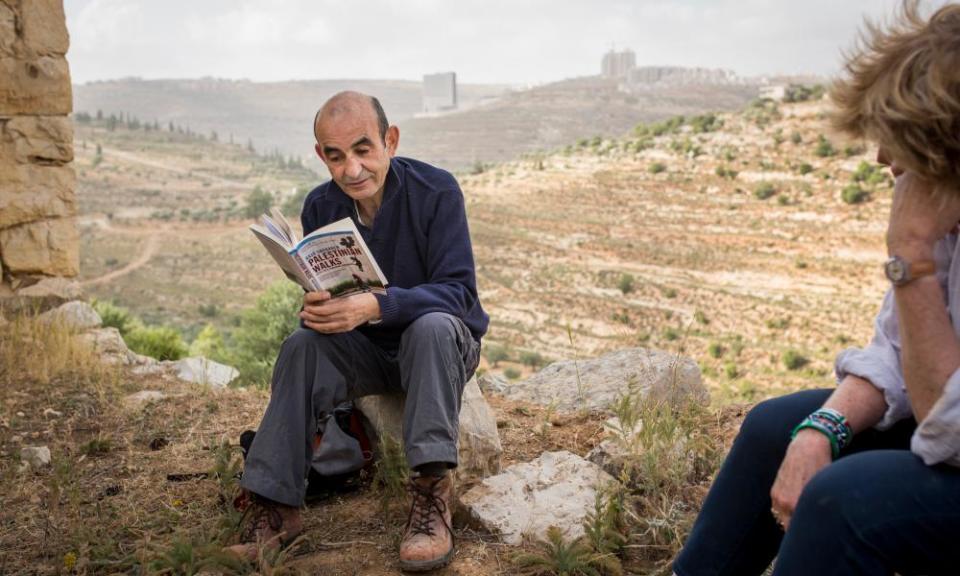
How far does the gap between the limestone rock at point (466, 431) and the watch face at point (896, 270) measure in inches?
67.3

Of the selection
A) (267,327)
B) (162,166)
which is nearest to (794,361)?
(267,327)

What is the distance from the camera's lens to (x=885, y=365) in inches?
70.4

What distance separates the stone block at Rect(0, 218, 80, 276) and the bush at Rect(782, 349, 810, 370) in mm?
24566

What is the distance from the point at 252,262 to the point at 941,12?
43133mm

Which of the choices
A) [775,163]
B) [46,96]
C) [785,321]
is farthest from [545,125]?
[46,96]

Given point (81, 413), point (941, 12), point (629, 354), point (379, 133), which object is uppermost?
point (941, 12)

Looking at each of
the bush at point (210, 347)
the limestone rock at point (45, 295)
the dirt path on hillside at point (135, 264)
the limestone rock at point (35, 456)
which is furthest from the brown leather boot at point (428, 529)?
the dirt path on hillside at point (135, 264)

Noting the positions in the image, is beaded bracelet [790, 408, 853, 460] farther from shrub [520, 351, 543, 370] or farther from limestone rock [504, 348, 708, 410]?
shrub [520, 351, 543, 370]

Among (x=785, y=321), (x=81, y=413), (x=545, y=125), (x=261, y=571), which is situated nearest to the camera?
(x=261, y=571)

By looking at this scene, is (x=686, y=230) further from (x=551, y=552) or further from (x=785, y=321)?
(x=551, y=552)

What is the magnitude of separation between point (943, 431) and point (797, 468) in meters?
0.30

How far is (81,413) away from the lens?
4.20 metres

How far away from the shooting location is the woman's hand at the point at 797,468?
1655 mm

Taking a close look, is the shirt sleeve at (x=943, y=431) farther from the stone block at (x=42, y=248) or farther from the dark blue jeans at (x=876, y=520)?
the stone block at (x=42, y=248)
